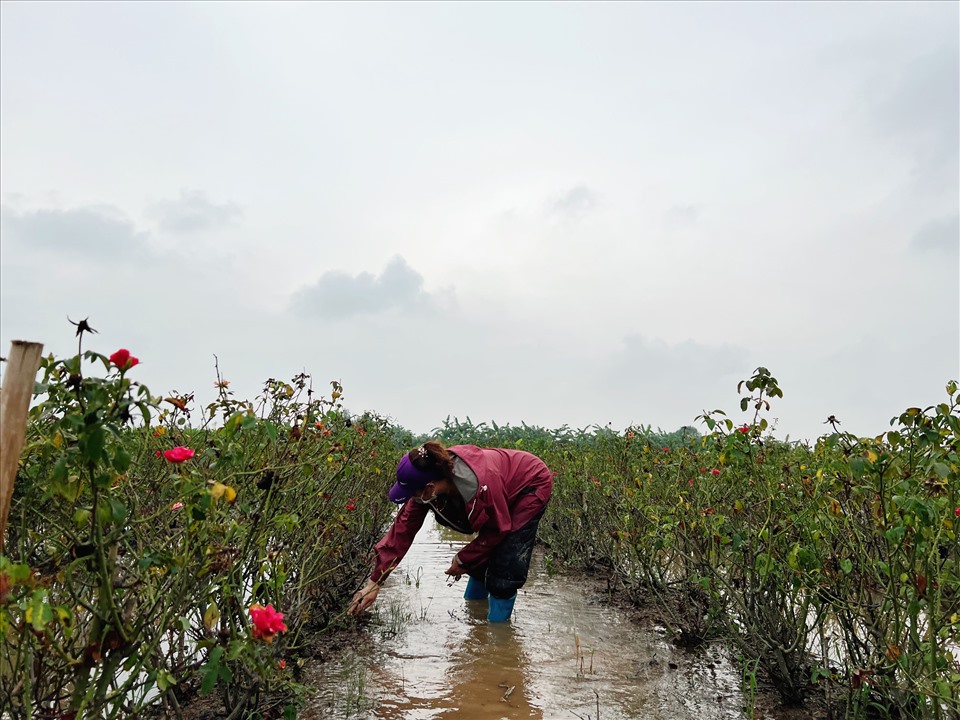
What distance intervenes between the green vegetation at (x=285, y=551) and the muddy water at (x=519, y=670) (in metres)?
0.30

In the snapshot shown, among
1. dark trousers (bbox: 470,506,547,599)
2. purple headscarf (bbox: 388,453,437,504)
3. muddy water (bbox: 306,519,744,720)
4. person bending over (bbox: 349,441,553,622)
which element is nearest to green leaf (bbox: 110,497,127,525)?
muddy water (bbox: 306,519,744,720)

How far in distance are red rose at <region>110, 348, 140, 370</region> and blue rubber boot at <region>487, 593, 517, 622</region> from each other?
405cm

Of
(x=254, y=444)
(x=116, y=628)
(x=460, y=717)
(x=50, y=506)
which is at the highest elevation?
(x=254, y=444)

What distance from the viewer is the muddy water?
12.3 ft

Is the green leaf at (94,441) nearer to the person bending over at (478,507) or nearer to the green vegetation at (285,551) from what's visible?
the green vegetation at (285,551)

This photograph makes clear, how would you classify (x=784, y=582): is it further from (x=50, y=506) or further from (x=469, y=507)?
(x=50, y=506)

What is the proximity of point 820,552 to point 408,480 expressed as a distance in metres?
2.45

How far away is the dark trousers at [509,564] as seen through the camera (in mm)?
5273

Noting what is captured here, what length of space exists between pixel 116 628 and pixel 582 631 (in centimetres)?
380

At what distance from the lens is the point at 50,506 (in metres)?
2.67

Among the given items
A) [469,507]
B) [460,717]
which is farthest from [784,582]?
[469,507]

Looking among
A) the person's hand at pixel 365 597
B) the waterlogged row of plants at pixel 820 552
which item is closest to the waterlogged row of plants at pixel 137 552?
the person's hand at pixel 365 597

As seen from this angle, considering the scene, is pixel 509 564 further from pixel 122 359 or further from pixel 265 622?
pixel 122 359

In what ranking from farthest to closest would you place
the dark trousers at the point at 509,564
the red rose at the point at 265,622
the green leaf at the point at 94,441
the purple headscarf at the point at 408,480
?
the dark trousers at the point at 509,564 < the purple headscarf at the point at 408,480 < the red rose at the point at 265,622 < the green leaf at the point at 94,441
